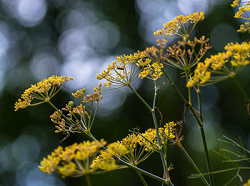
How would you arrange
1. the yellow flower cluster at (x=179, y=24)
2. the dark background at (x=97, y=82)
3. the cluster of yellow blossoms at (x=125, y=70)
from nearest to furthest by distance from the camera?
the yellow flower cluster at (x=179, y=24)
the cluster of yellow blossoms at (x=125, y=70)
the dark background at (x=97, y=82)

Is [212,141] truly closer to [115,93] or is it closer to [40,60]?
[115,93]

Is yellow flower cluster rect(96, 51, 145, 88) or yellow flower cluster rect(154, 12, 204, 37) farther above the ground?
yellow flower cluster rect(154, 12, 204, 37)

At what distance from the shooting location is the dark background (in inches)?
456

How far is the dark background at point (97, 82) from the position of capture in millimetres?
11578

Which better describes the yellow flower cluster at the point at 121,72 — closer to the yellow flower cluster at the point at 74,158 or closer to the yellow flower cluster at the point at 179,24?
the yellow flower cluster at the point at 179,24

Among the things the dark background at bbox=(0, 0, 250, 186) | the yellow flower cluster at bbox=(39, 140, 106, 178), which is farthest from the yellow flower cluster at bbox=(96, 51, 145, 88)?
the dark background at bbox=(0, 0, 250, 186)

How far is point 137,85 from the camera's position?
11398mm

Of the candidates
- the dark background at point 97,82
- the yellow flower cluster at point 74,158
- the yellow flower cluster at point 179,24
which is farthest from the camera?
the dark background at point 97,82

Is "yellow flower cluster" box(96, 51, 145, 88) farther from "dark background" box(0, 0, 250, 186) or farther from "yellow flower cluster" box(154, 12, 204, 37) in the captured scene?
"dark background" box(0, 0, 250, 186)

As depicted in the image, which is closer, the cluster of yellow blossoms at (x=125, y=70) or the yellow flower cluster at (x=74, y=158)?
the yellow flower cluster at (x=74, y=158)

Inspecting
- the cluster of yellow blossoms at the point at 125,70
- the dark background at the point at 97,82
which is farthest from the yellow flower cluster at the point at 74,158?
the dark background at the point at 97,82

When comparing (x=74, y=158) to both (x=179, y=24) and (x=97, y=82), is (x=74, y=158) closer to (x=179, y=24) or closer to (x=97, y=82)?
(x=179, y=24)

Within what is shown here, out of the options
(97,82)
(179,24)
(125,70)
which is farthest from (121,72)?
(97,82)

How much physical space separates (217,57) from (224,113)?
1311 centimetres
